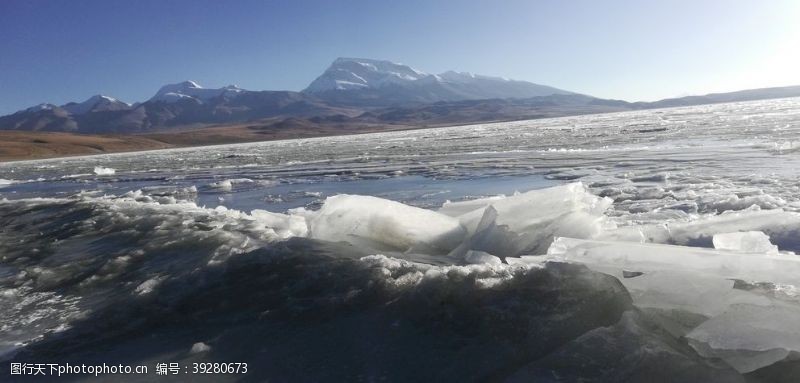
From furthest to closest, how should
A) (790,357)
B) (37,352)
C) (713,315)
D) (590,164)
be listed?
1. (590,164)
2. (37,352)
3. (713,315)
4. (790,357)

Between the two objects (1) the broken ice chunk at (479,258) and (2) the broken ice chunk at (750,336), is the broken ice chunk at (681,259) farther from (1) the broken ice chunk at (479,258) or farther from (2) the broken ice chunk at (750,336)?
(1) the broken ice chunk at (479,258)

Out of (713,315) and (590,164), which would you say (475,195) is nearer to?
(590,164)

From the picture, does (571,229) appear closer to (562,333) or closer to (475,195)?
(562,333)

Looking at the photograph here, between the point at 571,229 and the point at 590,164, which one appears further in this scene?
the point at 590,164

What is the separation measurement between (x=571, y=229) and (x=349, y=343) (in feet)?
7.92

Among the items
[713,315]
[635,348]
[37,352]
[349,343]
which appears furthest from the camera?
[37,352]

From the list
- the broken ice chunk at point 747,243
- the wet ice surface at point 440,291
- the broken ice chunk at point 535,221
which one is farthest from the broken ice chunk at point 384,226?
the broken ice chunk at point 747,243

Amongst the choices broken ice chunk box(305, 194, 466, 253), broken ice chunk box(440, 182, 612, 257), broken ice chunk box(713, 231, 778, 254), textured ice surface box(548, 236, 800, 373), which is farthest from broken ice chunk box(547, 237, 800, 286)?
broken ice chunk box(305, 194, 466, 253)

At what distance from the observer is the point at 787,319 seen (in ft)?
8.18

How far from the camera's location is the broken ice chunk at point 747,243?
3477mm

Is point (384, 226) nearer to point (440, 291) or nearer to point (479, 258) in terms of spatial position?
point (479, 258)

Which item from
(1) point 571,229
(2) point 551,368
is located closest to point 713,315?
(2) point 551,368

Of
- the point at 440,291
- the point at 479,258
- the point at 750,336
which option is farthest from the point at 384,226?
the point at 750,336

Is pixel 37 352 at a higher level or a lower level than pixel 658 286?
lower
